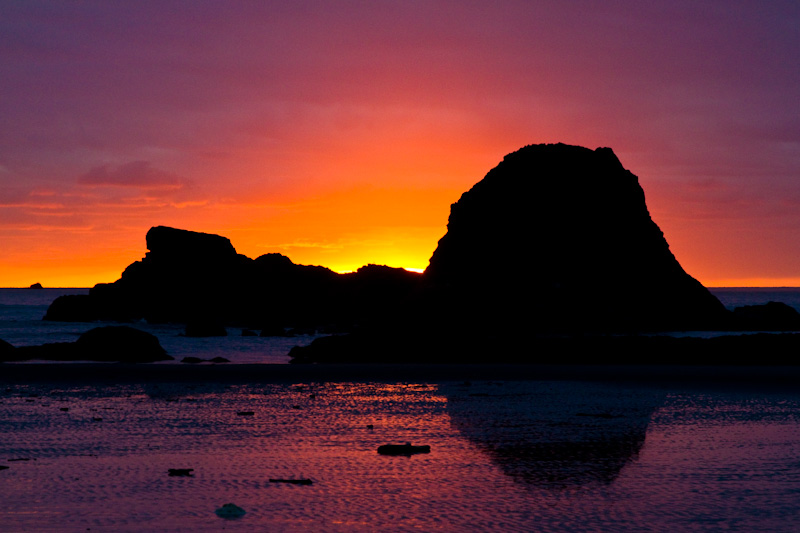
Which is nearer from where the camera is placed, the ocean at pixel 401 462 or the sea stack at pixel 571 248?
the ocean at pixel 401 462

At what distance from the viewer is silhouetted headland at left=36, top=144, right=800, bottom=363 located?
4531 cm

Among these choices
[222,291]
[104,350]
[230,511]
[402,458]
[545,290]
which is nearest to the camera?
[230,511]

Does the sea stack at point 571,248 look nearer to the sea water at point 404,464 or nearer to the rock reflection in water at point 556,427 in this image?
the rock reflection in water at point 556,427

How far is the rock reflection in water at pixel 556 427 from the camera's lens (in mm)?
13648

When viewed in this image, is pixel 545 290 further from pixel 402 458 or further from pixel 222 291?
pixel 222 291

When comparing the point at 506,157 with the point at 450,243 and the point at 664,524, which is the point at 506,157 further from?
the point at 664,524

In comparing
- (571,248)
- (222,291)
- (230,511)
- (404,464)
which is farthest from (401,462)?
(222,291)

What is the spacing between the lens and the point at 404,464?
14055 millimetres

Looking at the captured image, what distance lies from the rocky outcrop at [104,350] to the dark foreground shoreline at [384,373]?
3260 mm

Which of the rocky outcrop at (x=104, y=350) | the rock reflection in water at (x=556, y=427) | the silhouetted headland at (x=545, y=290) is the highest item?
the silhouetted headland at (x=545, y=290)

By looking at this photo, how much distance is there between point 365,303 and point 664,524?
10615cm

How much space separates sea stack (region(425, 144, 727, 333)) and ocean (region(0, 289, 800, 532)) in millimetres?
47482

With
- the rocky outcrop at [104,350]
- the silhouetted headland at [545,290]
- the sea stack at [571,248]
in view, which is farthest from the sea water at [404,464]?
the sea stack at [571,248]

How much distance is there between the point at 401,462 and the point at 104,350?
34.0m
